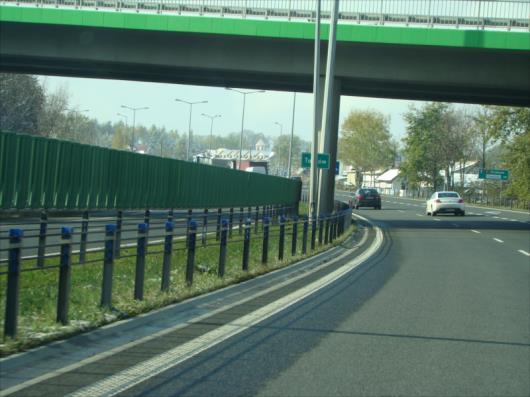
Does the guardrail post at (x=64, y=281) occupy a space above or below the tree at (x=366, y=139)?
below

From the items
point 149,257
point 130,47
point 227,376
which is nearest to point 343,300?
point 227,376

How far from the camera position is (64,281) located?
8.87 meters

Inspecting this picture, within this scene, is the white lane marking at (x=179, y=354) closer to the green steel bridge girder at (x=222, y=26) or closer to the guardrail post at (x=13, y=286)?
the guardrail post at (x=13, y=286)

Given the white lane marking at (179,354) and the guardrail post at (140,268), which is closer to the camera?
the white lane marking at (179,354)

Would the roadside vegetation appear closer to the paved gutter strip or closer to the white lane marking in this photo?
the paved gutter strip

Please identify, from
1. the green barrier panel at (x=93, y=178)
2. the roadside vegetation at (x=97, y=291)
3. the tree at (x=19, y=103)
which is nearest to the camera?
the roadside vegetation at (x=97, y=291)

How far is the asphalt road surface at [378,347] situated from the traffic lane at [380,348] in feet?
0.03

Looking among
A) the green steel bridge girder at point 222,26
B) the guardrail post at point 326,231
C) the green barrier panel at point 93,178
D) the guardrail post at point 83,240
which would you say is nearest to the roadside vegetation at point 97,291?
the guardrail post at point 83,240

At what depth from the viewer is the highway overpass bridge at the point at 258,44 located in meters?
34.1

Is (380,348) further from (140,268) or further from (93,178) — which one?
(93,178)

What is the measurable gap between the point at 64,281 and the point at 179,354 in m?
1.74

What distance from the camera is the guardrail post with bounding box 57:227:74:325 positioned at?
884cm

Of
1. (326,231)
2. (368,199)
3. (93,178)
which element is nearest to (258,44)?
(326,231)

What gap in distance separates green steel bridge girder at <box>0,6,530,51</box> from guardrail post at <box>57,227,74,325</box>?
2624cm
